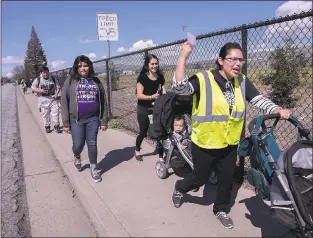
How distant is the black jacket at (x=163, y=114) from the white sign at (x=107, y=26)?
5746 mm

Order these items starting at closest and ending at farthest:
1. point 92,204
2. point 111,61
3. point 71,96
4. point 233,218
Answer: point 233,218, point 92,204, point 71,96, point 111,61

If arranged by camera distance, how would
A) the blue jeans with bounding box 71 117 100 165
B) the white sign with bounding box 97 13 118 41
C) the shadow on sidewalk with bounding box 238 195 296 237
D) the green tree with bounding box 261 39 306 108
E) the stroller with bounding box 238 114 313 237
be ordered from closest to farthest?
the stroller with bounding box 238 114 313 237, the shadow on sidewalk with bounding box 238 195 296 237, the blue jeans with bounding box 71 117 100 165, the green tree with bounding box 261 39 306 108, the white sign with bounding box 97 13 118 41

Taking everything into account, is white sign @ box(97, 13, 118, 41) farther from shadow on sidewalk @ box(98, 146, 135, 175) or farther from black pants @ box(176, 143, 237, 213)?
black pants @ box(176, 143, 237, 213)

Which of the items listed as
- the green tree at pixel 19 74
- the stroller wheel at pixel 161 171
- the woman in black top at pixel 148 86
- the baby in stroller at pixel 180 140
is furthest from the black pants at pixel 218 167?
the green tree at pixel 19 74


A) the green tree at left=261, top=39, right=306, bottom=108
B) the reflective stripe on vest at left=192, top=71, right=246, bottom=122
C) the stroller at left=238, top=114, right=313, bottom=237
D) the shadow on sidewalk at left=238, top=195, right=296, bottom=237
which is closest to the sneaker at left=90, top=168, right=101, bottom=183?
the shadow on sidewalk at left=238, top=195, right=296, bottom=237

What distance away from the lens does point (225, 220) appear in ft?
11.0

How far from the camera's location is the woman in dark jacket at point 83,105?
475cm

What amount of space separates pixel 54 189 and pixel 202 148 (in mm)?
2747

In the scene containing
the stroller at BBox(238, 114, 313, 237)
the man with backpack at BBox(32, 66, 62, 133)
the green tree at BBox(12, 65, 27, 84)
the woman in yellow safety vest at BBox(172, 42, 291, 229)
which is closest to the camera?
the stroller at BBox(238, 114, 313, 237)

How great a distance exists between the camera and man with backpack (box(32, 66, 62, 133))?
9.13 meters

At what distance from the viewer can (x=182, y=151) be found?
14.0 ft

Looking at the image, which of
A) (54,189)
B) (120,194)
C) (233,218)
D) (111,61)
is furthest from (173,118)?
(111,61)

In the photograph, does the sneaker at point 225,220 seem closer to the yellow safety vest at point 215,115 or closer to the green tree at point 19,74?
the yellow safety vest at point 215,115

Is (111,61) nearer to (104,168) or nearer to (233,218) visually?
(104,168)
